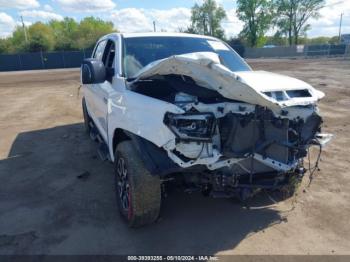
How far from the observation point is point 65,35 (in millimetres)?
65000

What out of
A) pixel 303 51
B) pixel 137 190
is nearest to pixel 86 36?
pixel 303 51

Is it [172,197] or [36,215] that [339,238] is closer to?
[172,197]

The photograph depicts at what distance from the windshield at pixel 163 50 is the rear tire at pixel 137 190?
116cm

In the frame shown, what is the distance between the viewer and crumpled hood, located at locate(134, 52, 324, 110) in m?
2.90

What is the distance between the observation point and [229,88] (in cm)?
299

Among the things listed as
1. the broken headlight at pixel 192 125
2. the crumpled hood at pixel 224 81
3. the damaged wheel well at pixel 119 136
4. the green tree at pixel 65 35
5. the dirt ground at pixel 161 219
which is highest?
the green tree at pixel 65 35

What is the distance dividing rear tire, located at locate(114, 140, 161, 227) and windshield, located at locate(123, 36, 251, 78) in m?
1.16

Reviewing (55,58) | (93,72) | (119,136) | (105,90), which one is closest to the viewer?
(93,72)

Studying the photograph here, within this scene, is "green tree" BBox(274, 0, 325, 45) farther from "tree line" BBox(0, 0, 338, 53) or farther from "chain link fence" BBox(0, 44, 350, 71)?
"chain link fence" BBox(0, 44, 350, 71)

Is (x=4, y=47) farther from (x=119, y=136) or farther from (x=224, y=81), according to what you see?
(x=224, y=81)

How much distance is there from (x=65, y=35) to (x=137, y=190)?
67573mm

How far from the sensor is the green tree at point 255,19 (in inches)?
2840

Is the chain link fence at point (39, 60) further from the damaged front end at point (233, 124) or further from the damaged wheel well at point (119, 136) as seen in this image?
the damaged front end at point (233, 124)

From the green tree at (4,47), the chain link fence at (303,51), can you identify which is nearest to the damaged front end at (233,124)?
the chain link fence at (303,51)
